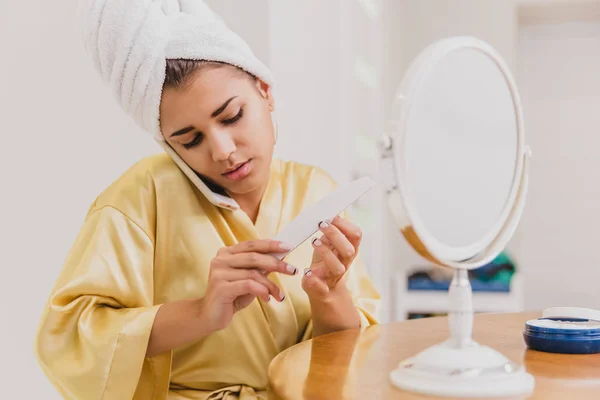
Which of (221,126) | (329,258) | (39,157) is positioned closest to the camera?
(329,258)

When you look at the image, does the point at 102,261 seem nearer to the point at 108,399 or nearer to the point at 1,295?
the point at 108,399

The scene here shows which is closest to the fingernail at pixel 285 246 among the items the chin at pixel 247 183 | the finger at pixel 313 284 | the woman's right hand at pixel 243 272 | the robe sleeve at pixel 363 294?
the woman's right hand at pixel 243 272

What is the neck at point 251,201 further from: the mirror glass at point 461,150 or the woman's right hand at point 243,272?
the mirror glass at point 461,150

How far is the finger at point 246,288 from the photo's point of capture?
2.90 ft

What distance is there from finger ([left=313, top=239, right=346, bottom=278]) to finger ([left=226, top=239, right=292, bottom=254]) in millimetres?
54

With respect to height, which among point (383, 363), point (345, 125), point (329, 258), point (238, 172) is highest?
point (345, 125)


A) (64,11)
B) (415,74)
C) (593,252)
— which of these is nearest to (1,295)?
(64,11)

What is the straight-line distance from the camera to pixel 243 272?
2.91 ft

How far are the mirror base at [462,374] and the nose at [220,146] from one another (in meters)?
0.41

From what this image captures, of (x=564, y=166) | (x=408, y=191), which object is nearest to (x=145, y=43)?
(x=408, y=191)

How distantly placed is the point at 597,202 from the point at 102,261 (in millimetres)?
3176

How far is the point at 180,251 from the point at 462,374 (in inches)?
20.3

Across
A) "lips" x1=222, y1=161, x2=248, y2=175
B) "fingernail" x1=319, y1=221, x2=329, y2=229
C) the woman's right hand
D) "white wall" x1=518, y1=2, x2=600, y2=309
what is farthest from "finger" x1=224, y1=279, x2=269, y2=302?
"white wall" x1=518, y1=2, x2=600, y2=309

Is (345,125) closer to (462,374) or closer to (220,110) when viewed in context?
(220,110)
